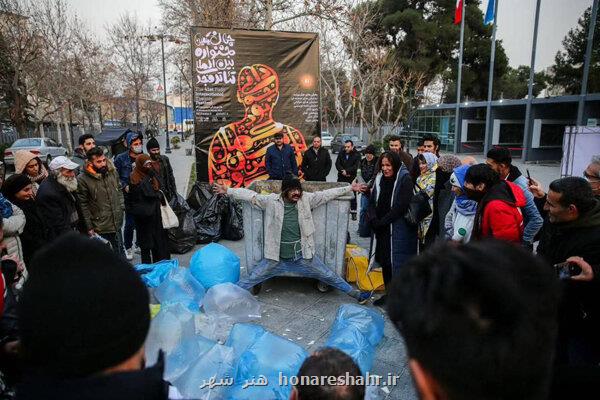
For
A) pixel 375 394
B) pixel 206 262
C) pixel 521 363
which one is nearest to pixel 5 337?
pixel 521 363

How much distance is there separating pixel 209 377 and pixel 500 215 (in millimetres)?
2272

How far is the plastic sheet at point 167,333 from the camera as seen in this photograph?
2805 mm

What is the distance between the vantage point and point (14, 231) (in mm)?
3059

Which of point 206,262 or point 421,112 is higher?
→ point 421,112

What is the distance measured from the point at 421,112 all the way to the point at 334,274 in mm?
31705

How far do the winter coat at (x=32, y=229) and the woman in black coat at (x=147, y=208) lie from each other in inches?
48.8

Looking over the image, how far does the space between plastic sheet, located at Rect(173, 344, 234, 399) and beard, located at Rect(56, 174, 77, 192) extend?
238cm

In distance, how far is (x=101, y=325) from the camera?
0.86 m

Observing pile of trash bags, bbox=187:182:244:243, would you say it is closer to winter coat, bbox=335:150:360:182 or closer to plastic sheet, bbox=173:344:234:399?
winter coat, bbox=335:150:360:182

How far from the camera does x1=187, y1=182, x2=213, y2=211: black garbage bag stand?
6.95 m

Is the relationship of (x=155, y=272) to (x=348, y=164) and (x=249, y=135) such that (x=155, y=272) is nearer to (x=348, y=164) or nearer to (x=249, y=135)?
(x=249, y=135)

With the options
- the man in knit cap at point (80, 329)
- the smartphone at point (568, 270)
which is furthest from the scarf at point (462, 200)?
the man in knit cap at point (80, 329)

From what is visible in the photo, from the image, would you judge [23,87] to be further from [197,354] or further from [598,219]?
[598,219]

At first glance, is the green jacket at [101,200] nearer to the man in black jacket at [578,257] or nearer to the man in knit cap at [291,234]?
the man in knit cap at [291,234]
